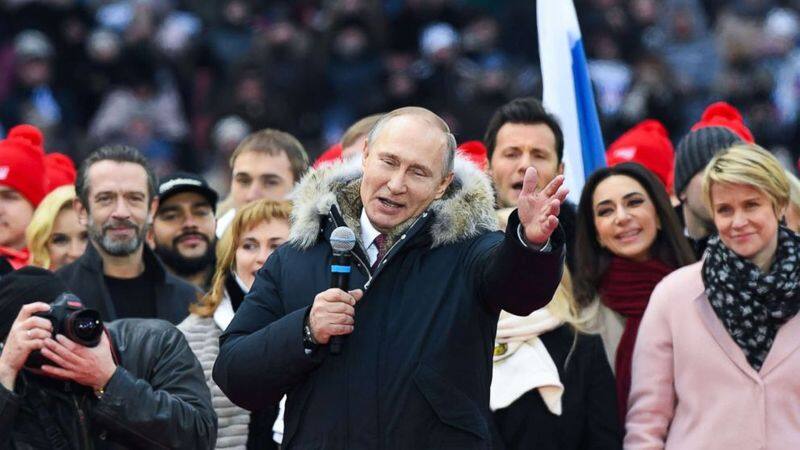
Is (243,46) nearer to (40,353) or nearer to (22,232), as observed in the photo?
(22,232)

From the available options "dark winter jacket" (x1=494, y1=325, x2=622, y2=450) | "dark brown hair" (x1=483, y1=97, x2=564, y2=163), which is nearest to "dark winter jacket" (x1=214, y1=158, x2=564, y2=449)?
"dark winter jacket" (x1=494, y1=325, x2=622, y2=450)

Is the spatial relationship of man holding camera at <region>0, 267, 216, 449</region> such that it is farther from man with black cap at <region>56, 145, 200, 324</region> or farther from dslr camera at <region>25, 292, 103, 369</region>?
man with black cap at <region>56, 145, 200, 324</region>

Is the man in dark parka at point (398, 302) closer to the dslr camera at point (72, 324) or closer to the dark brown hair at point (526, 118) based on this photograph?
the dslr camera at point (72, 324)

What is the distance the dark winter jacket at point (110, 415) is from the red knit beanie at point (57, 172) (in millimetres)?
3210

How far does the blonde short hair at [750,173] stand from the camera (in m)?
6.63

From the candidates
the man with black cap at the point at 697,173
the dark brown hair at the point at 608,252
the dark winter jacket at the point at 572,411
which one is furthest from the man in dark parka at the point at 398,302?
the man with black cap at the point at 697,173

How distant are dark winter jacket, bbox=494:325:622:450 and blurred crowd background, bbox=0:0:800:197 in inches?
333

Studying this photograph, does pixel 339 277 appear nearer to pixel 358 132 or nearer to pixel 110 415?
pixel 110 415

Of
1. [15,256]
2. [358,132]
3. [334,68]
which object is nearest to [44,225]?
[15,256]

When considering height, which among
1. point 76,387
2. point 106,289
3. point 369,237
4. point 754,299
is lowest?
point 76,387

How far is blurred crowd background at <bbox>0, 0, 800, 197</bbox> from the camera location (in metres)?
16.0

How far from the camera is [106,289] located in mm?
7484

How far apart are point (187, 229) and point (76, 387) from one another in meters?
2.43

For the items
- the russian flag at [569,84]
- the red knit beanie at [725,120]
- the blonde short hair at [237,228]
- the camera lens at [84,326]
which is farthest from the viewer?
the russian flag at [569,84]
